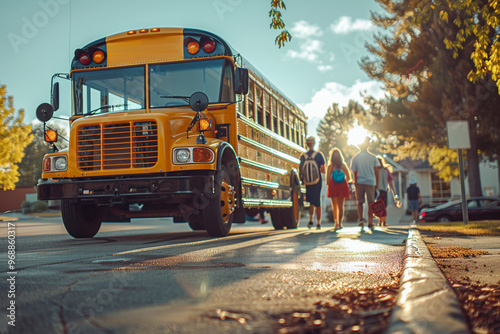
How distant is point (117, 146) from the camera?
8.02 metres

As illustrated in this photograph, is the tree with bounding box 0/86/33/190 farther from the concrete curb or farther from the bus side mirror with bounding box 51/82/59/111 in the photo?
the concrete curb

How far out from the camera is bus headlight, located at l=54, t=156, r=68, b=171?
8.20m

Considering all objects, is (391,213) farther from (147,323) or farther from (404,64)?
(147,323)

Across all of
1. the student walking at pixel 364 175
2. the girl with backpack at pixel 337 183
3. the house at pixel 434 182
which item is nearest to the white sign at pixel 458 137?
the student walking at pixel 364 175

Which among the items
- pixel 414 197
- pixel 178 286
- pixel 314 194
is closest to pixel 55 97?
pixel 314 194

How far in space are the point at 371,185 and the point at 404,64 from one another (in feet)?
47.4

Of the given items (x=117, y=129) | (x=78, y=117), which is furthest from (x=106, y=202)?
(x=78, y=117)

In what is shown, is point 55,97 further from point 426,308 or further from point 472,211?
point 472,211

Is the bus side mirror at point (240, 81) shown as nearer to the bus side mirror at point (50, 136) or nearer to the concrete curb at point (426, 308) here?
the bus side mirror at point (50, 136)

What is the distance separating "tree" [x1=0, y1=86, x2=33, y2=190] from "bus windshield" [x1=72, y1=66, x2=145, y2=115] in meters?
17.4

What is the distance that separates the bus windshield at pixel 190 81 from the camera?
8750 millimetres

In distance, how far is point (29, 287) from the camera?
355 centimetres

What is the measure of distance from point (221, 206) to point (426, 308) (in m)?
5.88

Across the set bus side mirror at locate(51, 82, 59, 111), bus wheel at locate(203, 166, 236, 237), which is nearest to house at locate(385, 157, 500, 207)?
bus wheel at locate(203, 166, 236, 237)
